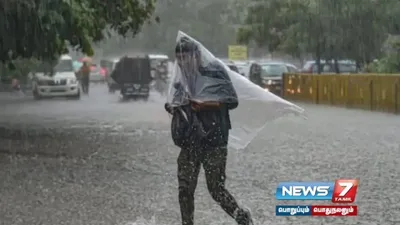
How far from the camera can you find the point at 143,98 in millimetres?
42438

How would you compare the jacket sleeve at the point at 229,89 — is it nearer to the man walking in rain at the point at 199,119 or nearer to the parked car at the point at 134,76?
the man walking in rain at the point at 199,119

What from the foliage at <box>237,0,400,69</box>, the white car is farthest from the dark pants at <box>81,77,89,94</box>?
the foliage at <box>237,0,400,69</box>

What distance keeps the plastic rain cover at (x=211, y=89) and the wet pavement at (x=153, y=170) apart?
4.83 feet

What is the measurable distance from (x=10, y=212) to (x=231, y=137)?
2.94 meters

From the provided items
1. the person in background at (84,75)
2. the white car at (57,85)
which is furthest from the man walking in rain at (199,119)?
the person in background at (84,75)

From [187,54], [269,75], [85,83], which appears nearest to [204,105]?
[187,54]

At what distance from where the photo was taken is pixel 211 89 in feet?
24.8

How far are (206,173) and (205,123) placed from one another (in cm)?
47

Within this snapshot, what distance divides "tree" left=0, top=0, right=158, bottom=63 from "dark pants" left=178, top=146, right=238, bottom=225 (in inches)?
325

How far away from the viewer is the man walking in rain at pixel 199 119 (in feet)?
24.7

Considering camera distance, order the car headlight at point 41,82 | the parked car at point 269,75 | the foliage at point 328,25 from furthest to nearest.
→ the car headlight at point 41,82 < the foliage at point 328,25 < the parked car at point 269,75

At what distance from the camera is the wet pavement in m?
9.52

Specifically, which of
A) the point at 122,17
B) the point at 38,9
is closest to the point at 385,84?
the point at 122,17

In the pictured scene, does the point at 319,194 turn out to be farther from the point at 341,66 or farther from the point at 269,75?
the point at 341,66
